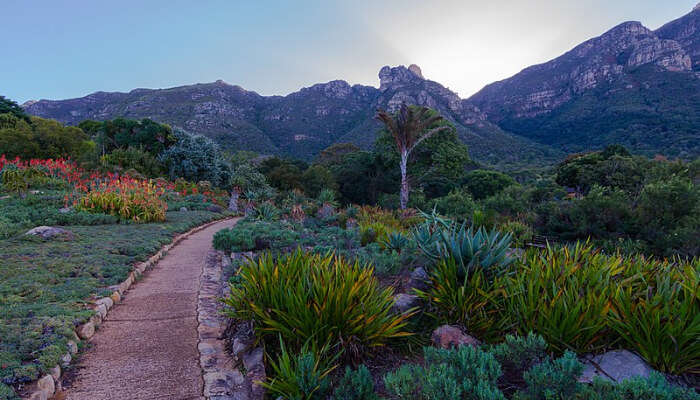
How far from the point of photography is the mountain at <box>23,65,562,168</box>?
53281 millimetres

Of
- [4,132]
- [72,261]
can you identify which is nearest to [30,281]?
[72,261]

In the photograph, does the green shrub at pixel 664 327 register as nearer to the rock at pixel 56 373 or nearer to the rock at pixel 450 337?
the rock at pixel 450 337

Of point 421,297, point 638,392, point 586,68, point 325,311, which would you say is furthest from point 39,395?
point 586,68

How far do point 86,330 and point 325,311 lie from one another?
2.61 meters

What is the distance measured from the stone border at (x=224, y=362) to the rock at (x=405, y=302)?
1.44 m

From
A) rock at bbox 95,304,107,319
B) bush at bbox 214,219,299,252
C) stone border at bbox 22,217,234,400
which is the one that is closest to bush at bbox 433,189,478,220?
bush at bbox 214,219,299,252

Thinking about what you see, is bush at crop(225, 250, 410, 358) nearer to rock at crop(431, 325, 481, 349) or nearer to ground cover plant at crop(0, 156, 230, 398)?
rock at crop(431, 325, 481, 349)

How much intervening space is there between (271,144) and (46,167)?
150ft

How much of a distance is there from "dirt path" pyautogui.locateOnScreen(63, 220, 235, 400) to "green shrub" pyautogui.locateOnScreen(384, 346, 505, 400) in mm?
1659

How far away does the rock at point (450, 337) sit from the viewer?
2.82 metres

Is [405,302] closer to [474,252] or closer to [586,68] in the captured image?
[474,252]

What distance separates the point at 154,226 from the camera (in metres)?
8.91

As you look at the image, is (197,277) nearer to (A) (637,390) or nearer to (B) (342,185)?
(A) (637,390)

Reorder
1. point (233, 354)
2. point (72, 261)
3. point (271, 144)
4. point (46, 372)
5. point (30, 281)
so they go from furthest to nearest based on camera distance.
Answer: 1. point (271, 144)
2. point (72, 261)
3. point (30, 281)
4. point (233, 354)
5. point (46, 372)
